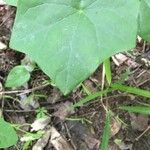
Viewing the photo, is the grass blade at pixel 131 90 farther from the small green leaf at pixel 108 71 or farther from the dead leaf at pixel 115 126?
the dead leaf at pixel 115 126

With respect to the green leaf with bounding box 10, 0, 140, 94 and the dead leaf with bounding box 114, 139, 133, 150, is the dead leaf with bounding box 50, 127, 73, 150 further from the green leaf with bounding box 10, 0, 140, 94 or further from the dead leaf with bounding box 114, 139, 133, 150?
the green leaf with bounding box 10, 0, 140, 94

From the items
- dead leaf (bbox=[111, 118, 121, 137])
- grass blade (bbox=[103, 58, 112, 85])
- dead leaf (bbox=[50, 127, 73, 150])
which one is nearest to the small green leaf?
grass blade (bbox=[103, 58, 112, 85])

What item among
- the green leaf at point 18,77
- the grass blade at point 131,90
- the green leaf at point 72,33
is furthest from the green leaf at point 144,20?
the green leaf at point 18,77

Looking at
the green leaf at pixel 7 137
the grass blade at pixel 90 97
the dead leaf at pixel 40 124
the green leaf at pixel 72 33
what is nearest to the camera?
the green leaf at pixel 72 33

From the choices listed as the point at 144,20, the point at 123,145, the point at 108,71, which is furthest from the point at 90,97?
the point at 144,20

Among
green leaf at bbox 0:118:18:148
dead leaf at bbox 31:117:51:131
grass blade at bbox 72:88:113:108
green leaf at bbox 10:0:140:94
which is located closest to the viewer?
green leaf at bbox 10:0:140:94
